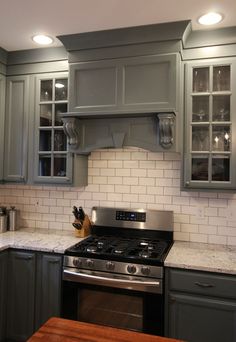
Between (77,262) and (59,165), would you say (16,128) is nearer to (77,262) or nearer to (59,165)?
(59,165)

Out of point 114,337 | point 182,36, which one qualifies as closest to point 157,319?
point 114,337

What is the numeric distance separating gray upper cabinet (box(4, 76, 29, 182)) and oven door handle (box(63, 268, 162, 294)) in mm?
1076

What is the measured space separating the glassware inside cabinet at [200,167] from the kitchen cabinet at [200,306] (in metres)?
0.74

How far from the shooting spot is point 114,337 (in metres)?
1.21

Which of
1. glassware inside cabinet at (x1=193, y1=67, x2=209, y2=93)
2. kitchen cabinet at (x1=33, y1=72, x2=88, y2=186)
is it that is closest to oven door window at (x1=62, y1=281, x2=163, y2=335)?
kitchen cabinet at (x1=33, y1=72, x2=88, y2=186)

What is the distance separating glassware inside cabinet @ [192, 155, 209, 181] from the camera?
2352 mm

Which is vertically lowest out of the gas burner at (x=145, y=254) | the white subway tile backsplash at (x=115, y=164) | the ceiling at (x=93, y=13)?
the gas burner at (x=145, y=254)

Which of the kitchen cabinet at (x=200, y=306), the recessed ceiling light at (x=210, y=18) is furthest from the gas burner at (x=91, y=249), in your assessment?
the recessed ceiling light at (x=210, y=18)

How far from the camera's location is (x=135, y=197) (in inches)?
110

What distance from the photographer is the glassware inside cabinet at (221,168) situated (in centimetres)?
230

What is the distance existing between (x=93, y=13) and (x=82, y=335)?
203cm

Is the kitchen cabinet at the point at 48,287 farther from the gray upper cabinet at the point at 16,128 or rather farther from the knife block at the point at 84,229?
the gray upper cabinet at the point at 16,128

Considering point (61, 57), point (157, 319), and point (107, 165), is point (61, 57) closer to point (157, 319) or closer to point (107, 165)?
point (107, 165)

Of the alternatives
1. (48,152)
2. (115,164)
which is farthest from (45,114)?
(115,164)
